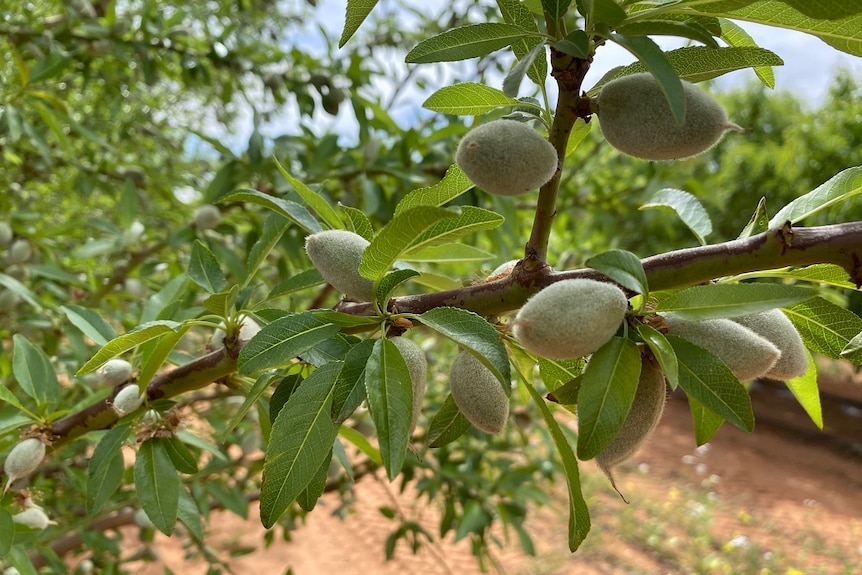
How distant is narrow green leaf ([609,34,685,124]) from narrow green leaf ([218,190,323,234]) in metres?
0.30

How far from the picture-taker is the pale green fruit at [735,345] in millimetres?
453

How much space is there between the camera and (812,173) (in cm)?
575

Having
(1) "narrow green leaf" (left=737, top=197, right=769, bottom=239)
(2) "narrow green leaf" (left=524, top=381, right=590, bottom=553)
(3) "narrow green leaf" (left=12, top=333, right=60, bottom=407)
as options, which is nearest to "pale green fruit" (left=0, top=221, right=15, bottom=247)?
(3) "narrow green leaf" (left=12, top=333, right=60, bottom=407)

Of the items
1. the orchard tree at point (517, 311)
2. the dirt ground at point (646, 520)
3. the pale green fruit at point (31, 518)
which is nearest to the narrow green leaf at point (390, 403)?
the orchard tree at point (517, 311)

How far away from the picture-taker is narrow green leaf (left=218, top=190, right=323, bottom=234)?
1.84 ft

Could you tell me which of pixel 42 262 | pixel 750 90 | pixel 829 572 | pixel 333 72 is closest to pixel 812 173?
pixel 750 90

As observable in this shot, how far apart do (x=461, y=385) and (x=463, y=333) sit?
75 millimetres

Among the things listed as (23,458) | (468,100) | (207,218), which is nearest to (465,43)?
(468,100)

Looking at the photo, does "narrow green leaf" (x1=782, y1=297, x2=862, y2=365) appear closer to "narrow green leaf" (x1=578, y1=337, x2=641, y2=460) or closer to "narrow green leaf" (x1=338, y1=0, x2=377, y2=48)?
"narrow green leaf" (x1=578, y1=337, x2=641, y2=460)

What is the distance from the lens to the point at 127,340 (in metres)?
0.53

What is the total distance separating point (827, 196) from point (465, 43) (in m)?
0.31

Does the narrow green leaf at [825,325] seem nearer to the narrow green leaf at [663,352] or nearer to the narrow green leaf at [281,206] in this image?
the narrow green leaf at [663,352]

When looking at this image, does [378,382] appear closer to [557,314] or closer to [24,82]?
[557,314]

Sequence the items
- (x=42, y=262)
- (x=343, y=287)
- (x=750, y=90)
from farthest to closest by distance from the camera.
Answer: (x=750, y=90)
(x=42, y=262)
(x=343, y=287)
